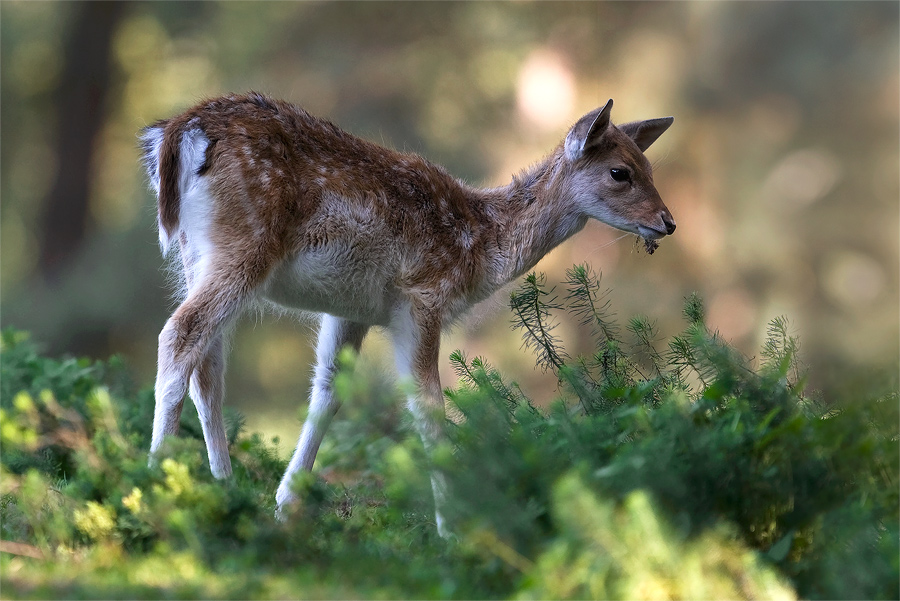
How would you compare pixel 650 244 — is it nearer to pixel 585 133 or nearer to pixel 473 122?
pixel 585 133

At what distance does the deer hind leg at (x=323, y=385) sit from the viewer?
4.99 meters

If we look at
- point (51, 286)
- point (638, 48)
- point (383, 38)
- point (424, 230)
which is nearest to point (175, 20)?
point (383, 38)

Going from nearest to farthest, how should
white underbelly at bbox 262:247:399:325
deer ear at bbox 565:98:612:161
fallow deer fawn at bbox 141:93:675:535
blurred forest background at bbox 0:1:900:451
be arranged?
fallow deer fawn at bbox 141:93:675:535
white underbelly at bbox 262:247:399:325
deer ear at bbox 565:98:612:161
blurred forest background at bbox 0:1:900:451

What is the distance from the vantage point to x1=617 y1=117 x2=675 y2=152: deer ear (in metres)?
5.88

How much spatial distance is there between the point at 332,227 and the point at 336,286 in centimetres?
31

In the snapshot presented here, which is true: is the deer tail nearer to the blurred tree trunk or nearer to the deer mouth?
the deer mouth

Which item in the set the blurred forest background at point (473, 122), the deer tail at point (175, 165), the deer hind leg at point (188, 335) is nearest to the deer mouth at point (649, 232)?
the deer hind leg at point (188, 335)

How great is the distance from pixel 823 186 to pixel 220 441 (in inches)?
524

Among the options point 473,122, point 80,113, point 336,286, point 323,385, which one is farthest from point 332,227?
point 80,113

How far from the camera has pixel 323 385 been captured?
17.1 ft

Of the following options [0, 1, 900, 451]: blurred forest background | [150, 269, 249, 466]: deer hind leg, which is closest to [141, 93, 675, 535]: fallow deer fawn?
[150, 269, 249, 466]: deer hind leg

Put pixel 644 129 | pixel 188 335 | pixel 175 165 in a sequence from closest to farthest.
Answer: pixel 188 335
pixel 175 165
pixel 644 129

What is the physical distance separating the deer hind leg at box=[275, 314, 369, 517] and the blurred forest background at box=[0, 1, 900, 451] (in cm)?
818

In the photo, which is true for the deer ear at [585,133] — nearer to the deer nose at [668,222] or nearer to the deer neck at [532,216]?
the deer neck at [532,216]
